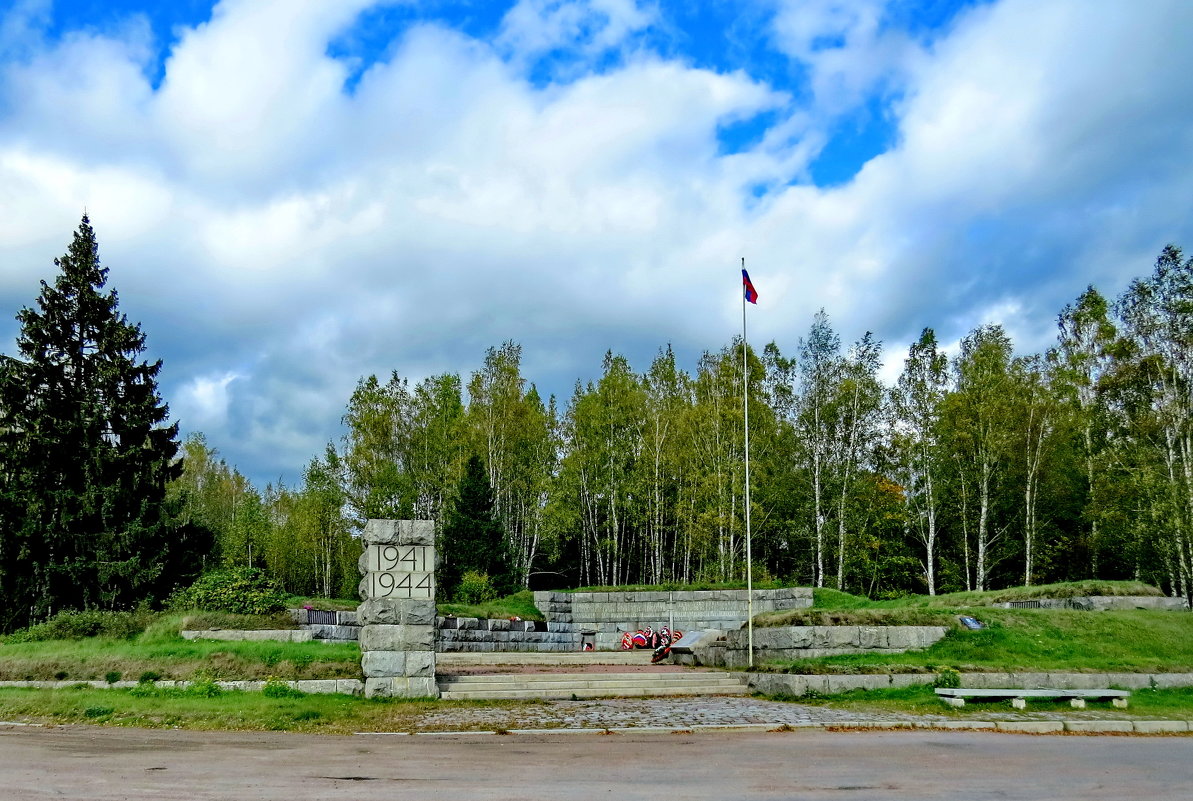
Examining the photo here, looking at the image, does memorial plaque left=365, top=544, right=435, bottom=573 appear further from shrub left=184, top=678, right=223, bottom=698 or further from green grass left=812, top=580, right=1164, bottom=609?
green grass left=812, top=580, right=1164, bottom=609

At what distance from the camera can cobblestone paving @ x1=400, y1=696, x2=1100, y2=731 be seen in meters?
11.3

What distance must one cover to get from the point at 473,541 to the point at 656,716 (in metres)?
24.2

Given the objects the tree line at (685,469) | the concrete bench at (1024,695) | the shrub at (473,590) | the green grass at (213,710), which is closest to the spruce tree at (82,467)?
the tree line at (685,469)

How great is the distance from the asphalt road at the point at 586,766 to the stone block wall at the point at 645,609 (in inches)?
739

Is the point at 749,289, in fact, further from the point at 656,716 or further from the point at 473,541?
the point at 473,541

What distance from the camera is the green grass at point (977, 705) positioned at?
12.5 m

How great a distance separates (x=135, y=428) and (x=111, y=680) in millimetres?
18972

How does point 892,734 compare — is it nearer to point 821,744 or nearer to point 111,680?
point 821,744

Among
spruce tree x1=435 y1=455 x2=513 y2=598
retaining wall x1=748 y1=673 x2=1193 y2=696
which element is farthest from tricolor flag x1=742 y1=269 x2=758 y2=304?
spruce tree x1=435 y1=455 x2=513 y2=598

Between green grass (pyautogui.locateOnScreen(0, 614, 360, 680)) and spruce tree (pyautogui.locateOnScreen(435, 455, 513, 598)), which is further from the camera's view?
spruce tree (pyautogui.locateOnScreen(435, 455, 513, 598))

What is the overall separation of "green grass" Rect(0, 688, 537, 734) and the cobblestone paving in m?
0.39

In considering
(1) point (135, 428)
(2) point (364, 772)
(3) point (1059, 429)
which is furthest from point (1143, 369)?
(1) point (135, 428)

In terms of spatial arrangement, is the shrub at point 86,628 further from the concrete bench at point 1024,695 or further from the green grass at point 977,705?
the concrete bench at point 1024,695

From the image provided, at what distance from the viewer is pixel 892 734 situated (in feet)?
35.5
